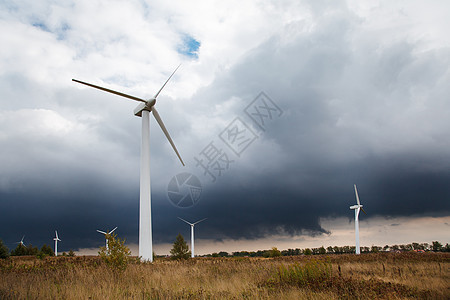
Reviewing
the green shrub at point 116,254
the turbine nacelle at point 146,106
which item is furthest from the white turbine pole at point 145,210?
the green shrub at point 116,254

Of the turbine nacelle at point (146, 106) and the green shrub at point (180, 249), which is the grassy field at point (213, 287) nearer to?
the turbine nacelle at point (146, 106)

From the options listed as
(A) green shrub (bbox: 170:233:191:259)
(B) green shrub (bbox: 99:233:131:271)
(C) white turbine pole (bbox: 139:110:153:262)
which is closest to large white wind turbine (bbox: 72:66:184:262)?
(C) white turbine pole (bbox: 139:110:153:262)

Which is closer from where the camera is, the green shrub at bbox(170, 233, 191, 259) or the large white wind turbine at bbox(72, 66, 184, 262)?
the large white wind turbine at bbox(72, 66, 184, 262)

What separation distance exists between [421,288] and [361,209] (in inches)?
2497

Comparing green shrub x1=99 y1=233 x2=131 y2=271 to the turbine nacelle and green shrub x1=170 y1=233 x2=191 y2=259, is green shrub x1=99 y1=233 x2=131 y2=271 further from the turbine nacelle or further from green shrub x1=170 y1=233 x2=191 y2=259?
green shrub x1=170 y1=233 x2=191 y2=259

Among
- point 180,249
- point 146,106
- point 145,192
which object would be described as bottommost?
point 180,249

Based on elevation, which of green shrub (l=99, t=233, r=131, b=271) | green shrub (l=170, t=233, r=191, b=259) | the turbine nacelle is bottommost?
green shrub (l=170, t=233, r=191, b=259)

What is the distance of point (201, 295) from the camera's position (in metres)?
10.8

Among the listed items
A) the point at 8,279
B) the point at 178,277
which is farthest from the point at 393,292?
the point at 8,279

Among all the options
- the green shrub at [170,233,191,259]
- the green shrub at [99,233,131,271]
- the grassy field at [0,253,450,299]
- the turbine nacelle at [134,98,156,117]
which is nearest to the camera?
the grassy field at [0,253,450,299]

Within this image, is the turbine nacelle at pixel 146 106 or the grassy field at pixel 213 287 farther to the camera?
the turbine nacelle at pixel 146 106

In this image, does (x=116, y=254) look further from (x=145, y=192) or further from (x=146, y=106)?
(x=146, y=106)

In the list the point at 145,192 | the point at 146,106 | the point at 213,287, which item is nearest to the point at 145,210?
the point at 145,192

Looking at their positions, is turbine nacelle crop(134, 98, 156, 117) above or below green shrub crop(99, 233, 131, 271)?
above
